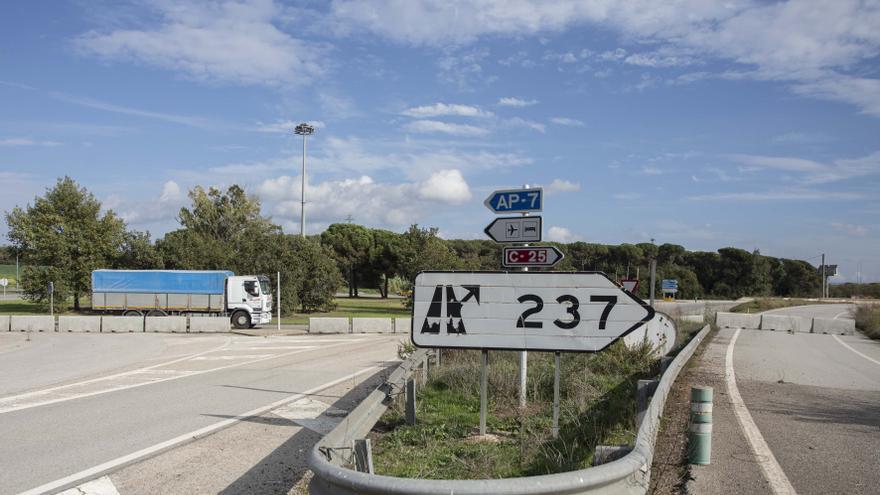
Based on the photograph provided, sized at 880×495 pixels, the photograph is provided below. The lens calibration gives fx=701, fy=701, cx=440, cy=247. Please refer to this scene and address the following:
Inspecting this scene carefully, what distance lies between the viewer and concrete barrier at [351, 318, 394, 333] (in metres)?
30.9

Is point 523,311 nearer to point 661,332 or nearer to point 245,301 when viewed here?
point 661,332

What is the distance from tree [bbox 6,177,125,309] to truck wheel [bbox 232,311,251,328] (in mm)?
14765

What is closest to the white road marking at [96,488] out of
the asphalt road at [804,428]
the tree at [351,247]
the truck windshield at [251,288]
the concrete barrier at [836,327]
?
the asphalt road at [804,428]

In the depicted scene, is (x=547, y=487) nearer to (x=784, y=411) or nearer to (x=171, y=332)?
(x=784, y=411)

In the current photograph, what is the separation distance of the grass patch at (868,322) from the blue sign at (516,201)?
28225mm

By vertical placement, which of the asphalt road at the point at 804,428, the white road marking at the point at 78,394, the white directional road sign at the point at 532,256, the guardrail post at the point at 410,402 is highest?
the white directional road sign at the point at 532,256

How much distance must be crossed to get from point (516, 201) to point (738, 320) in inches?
1167

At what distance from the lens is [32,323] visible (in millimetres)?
30781

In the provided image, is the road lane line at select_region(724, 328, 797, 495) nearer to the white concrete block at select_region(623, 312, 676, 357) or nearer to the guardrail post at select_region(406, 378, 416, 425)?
the guardrail post at select_region(406, 378, 416, 425)

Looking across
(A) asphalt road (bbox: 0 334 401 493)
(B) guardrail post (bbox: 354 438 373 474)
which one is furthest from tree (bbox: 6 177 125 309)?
(B) guardrail post (bbox: 354 438 373 474)

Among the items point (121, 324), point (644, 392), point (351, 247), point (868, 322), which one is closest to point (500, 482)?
point (644, 392)

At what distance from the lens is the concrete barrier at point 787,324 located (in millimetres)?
33469

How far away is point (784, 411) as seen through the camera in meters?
9.59

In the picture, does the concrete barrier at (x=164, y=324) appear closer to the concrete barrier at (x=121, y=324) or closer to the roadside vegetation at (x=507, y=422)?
the concrete barrier at (x=121, y=324)
